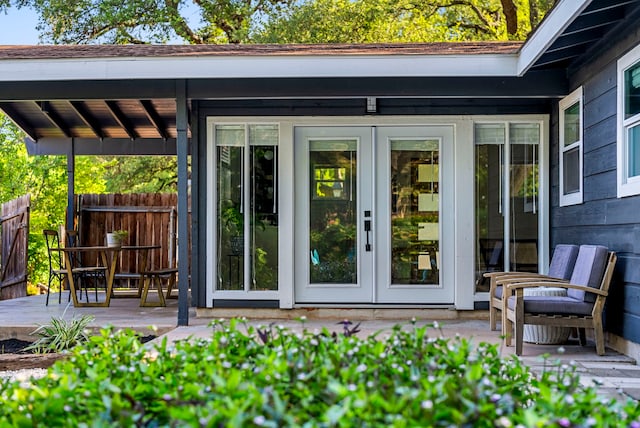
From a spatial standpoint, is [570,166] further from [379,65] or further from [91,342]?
[91,342]

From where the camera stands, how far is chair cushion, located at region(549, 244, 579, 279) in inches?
218

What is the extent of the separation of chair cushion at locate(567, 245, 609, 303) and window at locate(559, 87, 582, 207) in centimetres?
75

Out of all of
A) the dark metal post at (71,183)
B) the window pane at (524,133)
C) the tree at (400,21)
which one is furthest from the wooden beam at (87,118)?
the tree at (400,21)

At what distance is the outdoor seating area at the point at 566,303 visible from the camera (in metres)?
4.78

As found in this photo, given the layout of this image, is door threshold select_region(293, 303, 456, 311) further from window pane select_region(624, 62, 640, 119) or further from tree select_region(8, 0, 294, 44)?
tree select_region(8, 0, 294, 44)

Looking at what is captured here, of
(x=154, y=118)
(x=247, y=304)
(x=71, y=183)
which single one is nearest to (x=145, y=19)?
(x=71, y=183)

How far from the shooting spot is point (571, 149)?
611 centimetres

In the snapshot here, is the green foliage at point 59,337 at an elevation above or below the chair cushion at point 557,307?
below

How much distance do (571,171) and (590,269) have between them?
1457mm

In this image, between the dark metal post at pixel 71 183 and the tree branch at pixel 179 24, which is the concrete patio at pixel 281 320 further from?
the tree branch at pixel 179 24

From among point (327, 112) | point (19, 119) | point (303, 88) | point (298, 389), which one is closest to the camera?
point (298, 389)

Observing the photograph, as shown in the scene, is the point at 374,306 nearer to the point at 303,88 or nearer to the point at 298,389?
the point at 303,88

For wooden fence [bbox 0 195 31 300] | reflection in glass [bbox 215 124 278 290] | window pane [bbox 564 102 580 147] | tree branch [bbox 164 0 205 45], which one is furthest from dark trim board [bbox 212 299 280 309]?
tree branch [bbox 164 0 205 45]

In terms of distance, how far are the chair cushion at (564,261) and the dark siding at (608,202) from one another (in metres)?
0.15
